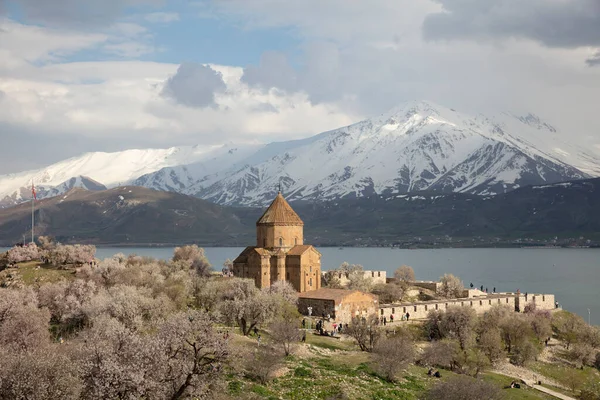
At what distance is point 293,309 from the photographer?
65938mm

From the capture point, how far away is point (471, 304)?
80.9 metres

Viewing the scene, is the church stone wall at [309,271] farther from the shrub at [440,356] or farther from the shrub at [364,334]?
the shrub at [440,356]

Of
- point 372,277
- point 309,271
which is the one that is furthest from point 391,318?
point 372,277

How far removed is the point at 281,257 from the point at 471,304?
71.0 ft

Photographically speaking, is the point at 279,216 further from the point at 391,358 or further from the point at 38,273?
the point at 391,358

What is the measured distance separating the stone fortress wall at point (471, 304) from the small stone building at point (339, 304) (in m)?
1.80

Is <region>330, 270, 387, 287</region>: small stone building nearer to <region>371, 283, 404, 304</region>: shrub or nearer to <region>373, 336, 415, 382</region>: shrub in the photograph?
<region>371, 283, 404, 304</region>: shrub

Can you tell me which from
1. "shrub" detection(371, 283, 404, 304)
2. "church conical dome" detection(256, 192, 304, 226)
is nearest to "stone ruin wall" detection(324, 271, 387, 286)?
"shrub" detection(371, 283, 404, 304)

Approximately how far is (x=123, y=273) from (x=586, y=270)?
146 m

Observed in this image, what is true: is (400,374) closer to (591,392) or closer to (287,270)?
(591,392)

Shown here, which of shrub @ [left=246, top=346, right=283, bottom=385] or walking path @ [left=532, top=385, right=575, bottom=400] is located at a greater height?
shrub @ [left=246, top=346, right=283, bottom=385]

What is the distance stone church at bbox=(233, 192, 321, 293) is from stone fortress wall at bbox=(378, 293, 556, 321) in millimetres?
9065

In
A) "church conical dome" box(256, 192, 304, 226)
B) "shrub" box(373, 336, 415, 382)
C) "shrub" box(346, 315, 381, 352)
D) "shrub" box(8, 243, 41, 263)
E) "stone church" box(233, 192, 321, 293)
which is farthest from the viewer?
"shrub" box(8, 243, 41, 263)

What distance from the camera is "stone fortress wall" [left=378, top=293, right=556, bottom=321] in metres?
74.8
